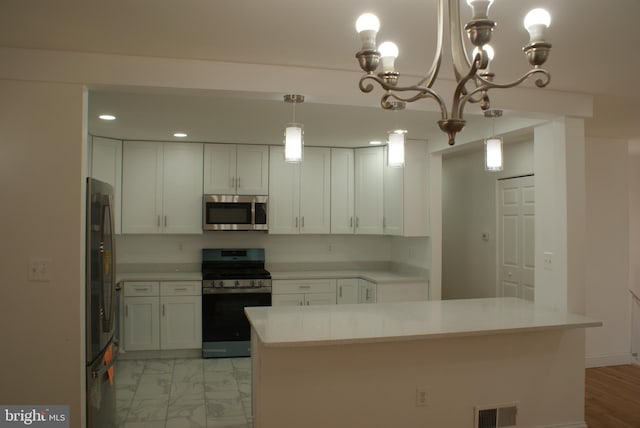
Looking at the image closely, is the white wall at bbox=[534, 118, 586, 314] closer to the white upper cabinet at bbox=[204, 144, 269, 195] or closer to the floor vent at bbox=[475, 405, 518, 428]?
the floor vent at bbox=[475, 405, 518, 428]

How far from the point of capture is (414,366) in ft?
9.09

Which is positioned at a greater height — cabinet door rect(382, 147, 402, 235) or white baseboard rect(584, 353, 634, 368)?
cabinet door rect(382, 147, 402, 235)

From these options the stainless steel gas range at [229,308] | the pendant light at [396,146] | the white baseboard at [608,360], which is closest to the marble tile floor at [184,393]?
the stainless steel gas range at [229,308]

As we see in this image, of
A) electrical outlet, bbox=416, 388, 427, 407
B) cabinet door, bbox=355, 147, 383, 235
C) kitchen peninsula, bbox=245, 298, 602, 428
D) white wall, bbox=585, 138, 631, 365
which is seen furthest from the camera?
cabinet door, bbox=355, 147, 383, 235

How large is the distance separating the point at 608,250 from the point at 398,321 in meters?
3.26

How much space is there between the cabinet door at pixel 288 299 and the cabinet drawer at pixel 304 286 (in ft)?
0.14

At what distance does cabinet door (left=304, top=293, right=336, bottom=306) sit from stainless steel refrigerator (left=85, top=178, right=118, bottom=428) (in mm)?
2434

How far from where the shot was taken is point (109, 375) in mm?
2996

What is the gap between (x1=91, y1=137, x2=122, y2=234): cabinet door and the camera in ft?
15.4

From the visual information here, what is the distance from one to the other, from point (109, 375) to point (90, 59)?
1892 millimetres

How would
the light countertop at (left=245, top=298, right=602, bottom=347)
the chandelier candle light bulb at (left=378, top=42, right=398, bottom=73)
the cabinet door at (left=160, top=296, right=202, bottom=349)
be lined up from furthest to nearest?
the cabinet door at (left=160, top=296, right=202, bottom=349), the light countertop at (left=245, top=298, right=602, bottom=347), the chandelier candle light bulb at (left=378, top=42, right=398, bottom=73)

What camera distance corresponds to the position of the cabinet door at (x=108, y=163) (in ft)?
15.4

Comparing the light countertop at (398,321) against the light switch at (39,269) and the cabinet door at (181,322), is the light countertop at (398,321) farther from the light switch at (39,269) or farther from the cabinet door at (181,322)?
the cabinet door at (181,322)

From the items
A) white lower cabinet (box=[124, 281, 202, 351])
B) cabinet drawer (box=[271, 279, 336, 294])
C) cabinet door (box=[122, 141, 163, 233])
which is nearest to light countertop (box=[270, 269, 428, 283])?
cabinet drawer (box=[271, 279, 336, 294])
